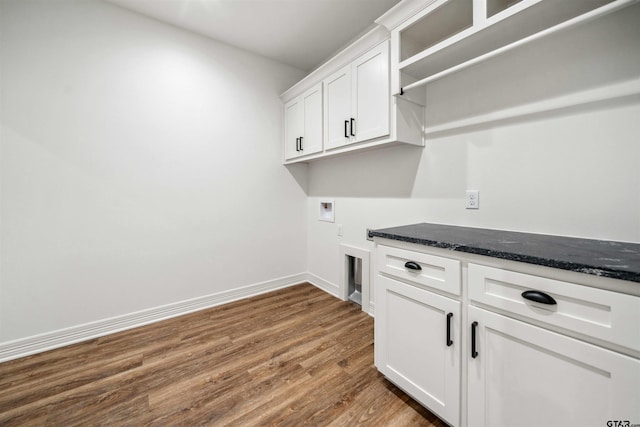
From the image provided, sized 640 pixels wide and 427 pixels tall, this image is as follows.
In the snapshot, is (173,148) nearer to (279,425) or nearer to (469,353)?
(279,425)

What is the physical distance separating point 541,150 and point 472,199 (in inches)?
16.9

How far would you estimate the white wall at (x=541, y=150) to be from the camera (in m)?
1.15

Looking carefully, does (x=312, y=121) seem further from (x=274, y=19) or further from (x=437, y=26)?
(x=437, y=26)

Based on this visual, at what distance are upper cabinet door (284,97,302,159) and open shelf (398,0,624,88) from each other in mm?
1321

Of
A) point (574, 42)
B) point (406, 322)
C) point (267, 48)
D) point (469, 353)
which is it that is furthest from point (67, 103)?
point (574, 42)

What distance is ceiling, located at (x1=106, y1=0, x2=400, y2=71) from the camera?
80.7 inches

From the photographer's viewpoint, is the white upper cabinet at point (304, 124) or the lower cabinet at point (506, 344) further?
the white upper cabinet at point (304, 124)

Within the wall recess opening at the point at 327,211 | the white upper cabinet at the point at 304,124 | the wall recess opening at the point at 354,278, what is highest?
the white upper cabinet at the point at 304,124

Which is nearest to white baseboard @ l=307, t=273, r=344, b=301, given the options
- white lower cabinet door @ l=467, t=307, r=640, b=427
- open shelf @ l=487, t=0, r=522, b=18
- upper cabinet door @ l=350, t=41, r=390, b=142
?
upper cabinet door @ l=350, t=41, r=390, b=142

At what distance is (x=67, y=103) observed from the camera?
191cm

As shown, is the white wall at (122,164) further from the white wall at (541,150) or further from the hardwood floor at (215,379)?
the white wall at (541,150)

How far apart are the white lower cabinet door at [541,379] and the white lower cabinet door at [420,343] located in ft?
0.26

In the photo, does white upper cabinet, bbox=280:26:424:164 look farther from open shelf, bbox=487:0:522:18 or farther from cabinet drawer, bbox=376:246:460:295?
cabinet drawer, bbox=376:246:460:295

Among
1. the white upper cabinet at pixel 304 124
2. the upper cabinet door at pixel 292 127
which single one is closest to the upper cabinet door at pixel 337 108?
the white upper cabinet at pixel 304 124
